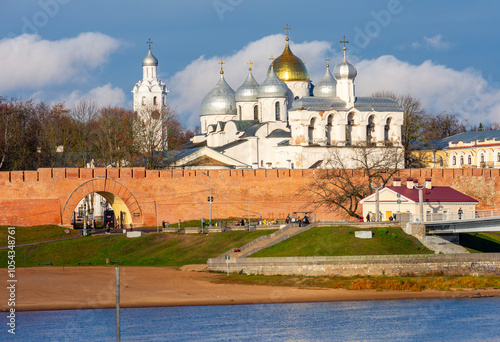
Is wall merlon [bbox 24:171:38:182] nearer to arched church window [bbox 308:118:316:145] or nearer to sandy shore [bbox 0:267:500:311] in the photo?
sandy shore [bbox 0:267:500:311]

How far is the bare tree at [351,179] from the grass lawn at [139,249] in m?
8.75

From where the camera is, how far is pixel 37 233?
44531 mm

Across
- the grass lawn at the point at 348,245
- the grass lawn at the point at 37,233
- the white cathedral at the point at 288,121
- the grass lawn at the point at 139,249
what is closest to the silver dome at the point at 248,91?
the white cathedral at the point at 288,121

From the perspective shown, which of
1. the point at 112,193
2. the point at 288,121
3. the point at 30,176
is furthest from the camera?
the point at 288,121

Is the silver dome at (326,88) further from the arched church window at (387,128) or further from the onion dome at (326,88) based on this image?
the arched church window at (387,128)

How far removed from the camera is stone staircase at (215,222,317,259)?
1417 inches

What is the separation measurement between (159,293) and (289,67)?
34315 millimetres

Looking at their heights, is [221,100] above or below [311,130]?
above

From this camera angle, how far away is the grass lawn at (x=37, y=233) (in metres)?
43.3

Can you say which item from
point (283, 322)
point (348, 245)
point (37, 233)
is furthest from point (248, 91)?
A: point (283, 322)

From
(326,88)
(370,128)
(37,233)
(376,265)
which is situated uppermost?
(326,88)

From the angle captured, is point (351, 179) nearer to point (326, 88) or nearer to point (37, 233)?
point (326, 88)

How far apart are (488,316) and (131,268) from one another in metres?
14.5

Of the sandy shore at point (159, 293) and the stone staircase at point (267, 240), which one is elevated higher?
the stone staircase at point (267, 240)
